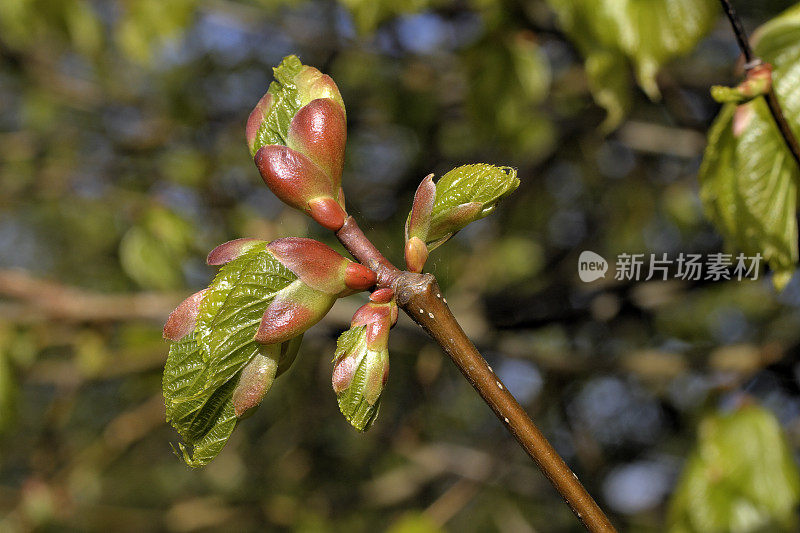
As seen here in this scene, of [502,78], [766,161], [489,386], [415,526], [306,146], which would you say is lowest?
[415,526]

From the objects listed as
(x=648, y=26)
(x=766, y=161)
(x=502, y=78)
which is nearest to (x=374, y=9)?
(x=502, y=78)

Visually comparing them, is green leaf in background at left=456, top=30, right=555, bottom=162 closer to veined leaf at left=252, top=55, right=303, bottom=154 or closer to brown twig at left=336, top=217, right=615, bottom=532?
veined leaf at left=252, top=55, right=303, bottom=154

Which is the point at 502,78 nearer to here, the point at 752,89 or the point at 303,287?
the point at 752,89

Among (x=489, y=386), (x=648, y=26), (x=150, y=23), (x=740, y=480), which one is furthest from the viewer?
(x=150, y=23)

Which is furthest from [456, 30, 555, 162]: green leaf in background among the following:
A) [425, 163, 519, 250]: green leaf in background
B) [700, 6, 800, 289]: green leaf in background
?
[425, 163, 519, 250]: green leaf in background

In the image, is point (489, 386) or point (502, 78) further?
point (502, 78)

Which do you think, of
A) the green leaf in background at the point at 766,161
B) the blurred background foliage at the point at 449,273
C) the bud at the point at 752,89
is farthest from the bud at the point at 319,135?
the blurred background foliage at the point at 449,273

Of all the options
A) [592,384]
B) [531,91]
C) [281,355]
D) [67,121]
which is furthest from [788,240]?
[67,121]
